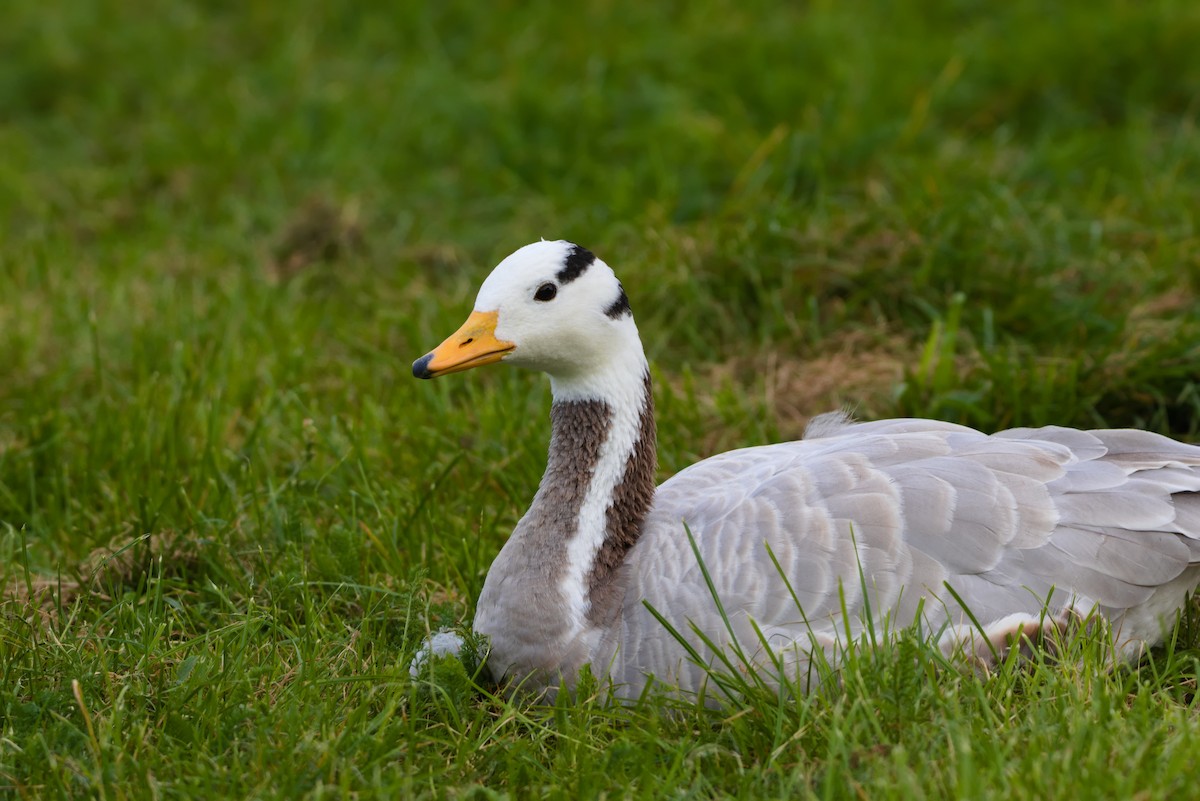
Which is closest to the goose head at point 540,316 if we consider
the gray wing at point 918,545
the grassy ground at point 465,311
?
the gray wing at point 918,545

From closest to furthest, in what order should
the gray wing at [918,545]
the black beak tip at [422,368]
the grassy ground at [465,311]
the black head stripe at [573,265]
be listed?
the grassy ground at [465,311], the gray wing at [918,545], the black beak tip at [422,368], the black head stripe at [573,265]

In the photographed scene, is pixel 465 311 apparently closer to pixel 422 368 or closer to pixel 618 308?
pixel 618 308

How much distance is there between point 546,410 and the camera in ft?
16.8

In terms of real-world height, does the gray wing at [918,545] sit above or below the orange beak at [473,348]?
below

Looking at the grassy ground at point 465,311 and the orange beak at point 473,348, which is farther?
the orange beak at point 473,348

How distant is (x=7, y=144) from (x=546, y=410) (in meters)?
4.53

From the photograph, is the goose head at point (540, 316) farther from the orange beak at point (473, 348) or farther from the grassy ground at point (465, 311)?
the grassy ground at point (465, 311)

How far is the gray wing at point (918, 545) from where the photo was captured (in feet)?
11.4

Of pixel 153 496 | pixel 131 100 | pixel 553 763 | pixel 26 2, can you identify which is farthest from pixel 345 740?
pixel 26 2

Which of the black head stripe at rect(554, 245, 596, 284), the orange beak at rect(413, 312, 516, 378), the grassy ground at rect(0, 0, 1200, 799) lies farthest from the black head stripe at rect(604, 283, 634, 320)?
the grassy ground at rect(0, 0, 1200, 799)

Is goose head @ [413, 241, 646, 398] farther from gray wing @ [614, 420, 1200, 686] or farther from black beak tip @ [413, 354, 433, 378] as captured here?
gray wing @ [614, 420, 1200, 686]

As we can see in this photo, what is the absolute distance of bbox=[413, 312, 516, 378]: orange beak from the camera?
11.9 feet

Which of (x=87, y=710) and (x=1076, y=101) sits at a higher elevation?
(x=1076, y=101)

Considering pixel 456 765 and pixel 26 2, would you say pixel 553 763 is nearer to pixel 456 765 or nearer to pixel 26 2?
pixel 456 765
